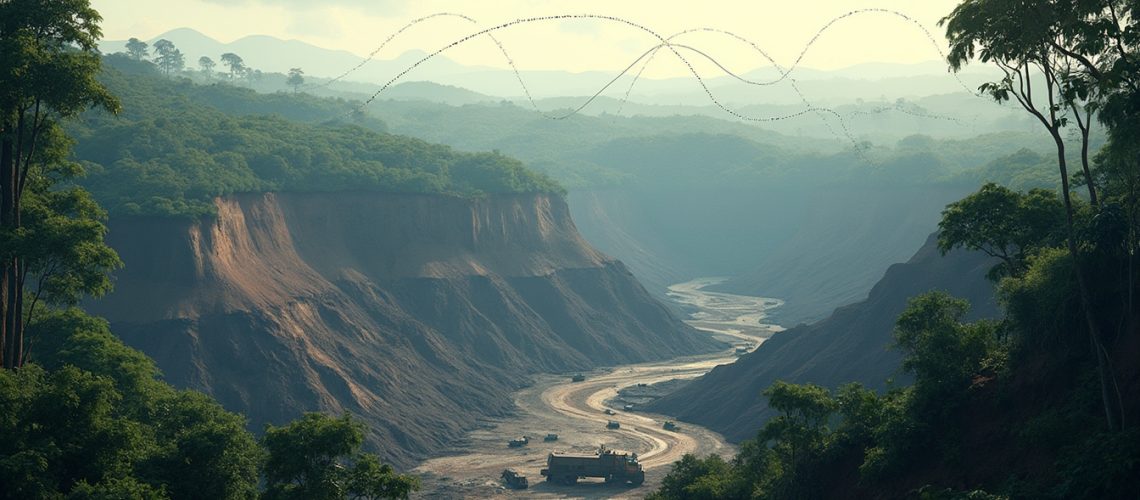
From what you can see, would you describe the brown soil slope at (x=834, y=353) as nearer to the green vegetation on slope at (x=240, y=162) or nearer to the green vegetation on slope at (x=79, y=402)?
the green vegetation on slope at (x=240, y=162)

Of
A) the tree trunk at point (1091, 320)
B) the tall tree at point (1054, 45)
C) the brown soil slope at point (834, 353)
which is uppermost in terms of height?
the tall tree at point (1054, 45)

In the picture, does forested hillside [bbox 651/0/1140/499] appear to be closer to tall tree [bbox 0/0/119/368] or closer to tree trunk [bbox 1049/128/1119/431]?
tree trunk [bbox 1049/128/1119/431]

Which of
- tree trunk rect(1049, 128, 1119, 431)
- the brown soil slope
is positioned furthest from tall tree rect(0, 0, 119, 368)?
the brown soil slope

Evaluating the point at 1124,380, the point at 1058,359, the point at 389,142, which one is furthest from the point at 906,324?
the point at 389,142

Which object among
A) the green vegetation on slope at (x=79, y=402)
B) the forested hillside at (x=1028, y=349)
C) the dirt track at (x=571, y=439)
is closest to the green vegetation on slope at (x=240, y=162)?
the dirt track at (x=571, y=439)

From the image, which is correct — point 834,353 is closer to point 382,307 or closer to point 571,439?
point 571,439

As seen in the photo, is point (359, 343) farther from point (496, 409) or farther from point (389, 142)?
point (389, 142)

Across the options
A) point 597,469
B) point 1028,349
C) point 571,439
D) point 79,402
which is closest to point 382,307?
point 571,439
